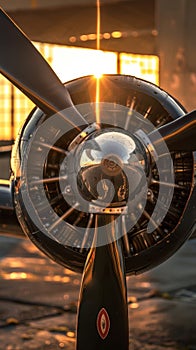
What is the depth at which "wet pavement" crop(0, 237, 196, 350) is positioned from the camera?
6267 millimetres

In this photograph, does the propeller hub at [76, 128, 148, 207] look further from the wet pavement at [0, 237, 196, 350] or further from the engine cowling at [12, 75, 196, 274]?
the wet pavement at [0, 237, 196, 350]

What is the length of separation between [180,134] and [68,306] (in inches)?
127

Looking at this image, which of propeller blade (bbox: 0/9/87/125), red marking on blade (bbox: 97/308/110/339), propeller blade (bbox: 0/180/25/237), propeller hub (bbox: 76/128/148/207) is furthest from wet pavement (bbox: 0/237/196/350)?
propeller blade (bbox: 0/9/87/125)

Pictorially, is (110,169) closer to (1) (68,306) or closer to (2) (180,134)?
(2) (180,134)

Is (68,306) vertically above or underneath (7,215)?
underneath

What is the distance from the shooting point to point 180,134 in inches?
176

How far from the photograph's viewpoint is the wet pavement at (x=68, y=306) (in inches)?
247

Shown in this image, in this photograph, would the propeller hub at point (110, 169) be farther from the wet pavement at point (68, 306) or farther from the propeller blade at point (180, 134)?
the wet pavement at point (68, 306)

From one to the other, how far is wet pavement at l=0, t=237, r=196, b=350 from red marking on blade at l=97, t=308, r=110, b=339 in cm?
178

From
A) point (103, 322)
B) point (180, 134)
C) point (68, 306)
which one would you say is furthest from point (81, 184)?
point (68, 306)

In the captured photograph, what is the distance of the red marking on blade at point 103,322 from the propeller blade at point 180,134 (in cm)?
98

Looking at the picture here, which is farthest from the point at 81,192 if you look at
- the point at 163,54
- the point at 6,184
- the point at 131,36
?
the point at 131,36

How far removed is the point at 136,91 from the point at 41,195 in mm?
901

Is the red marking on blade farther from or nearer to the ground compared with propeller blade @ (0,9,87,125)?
nearer to the ground
